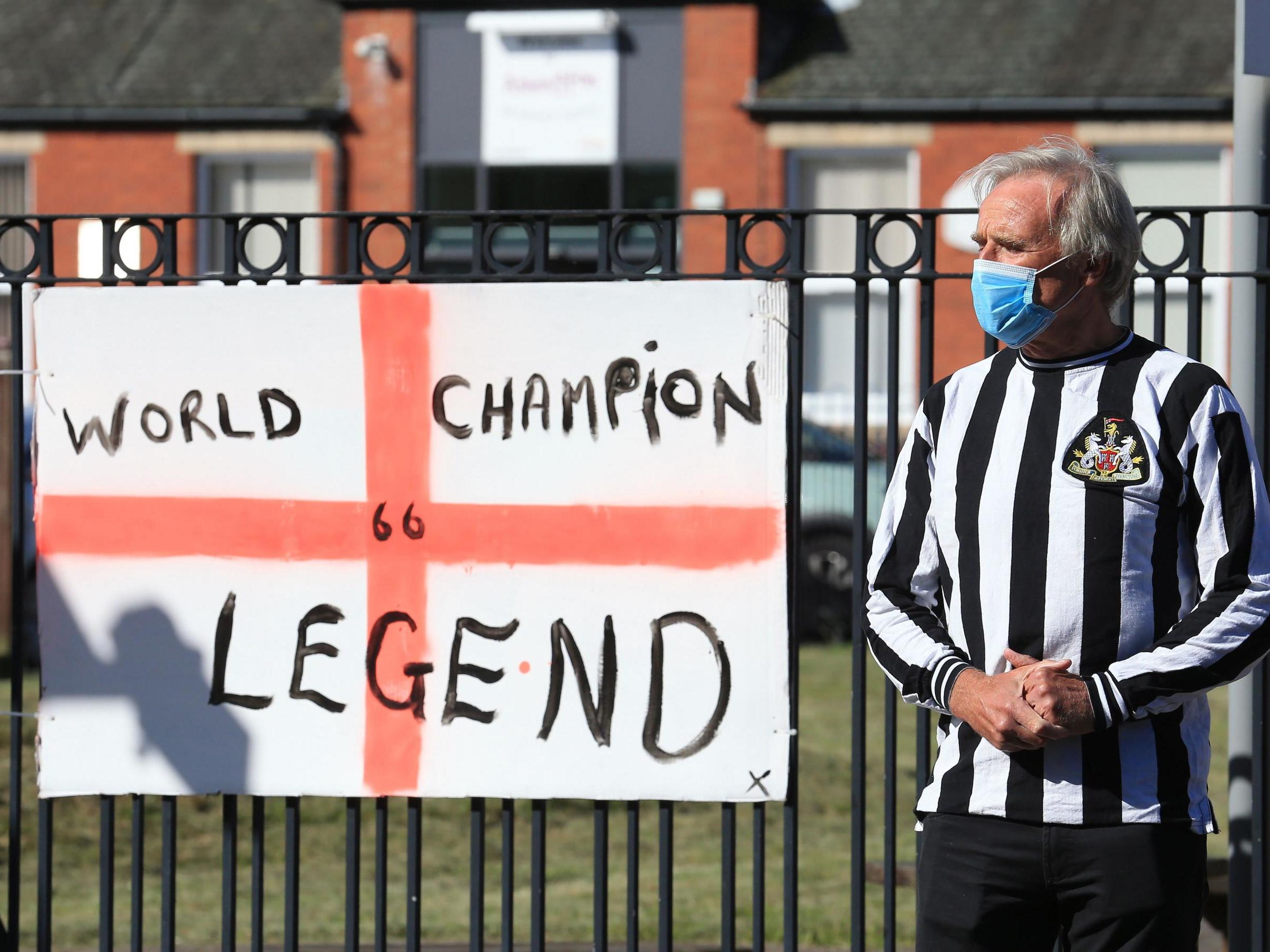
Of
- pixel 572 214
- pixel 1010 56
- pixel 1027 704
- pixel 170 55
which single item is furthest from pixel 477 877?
pixel 170 55

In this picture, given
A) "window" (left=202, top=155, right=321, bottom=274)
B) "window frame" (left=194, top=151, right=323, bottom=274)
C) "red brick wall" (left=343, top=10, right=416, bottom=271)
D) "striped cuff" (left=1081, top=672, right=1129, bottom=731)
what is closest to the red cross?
"striped cuff" (left=1081, top=672, right=1129, bottom=731)

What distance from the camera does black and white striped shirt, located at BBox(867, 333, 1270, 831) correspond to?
2.48m

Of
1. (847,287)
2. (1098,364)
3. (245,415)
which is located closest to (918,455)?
(1098,364)

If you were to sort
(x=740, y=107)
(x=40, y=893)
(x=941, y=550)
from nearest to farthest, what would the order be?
(x=941, y=550)
(x=40, y=893)
(x=740, y=107)

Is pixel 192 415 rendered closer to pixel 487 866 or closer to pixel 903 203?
pixel 487 866

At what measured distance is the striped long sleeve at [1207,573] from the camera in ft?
8.02

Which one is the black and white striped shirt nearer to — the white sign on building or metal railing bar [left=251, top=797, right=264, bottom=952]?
metal railing bar [left=251, top=797, right=264, bottom=952]

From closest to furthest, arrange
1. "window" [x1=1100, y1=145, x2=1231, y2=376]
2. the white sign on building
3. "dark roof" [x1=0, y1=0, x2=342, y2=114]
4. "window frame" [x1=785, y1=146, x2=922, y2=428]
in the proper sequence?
"window" [x1=1100, y1=145, x2=1231, y2=376]
"window frame" [x1=785, y1=146, x2=922, y2=428]
the white sign on building
"dark roof" [x1=0, y1=0, x2=342, y2=114]

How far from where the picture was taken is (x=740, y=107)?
17.0 meters

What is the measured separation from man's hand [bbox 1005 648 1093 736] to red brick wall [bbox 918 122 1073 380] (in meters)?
14.3

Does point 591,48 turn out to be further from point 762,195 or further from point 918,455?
point 918,455

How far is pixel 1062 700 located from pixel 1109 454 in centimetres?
41

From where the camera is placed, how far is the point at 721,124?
17.1m

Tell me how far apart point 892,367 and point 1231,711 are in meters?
1.15
